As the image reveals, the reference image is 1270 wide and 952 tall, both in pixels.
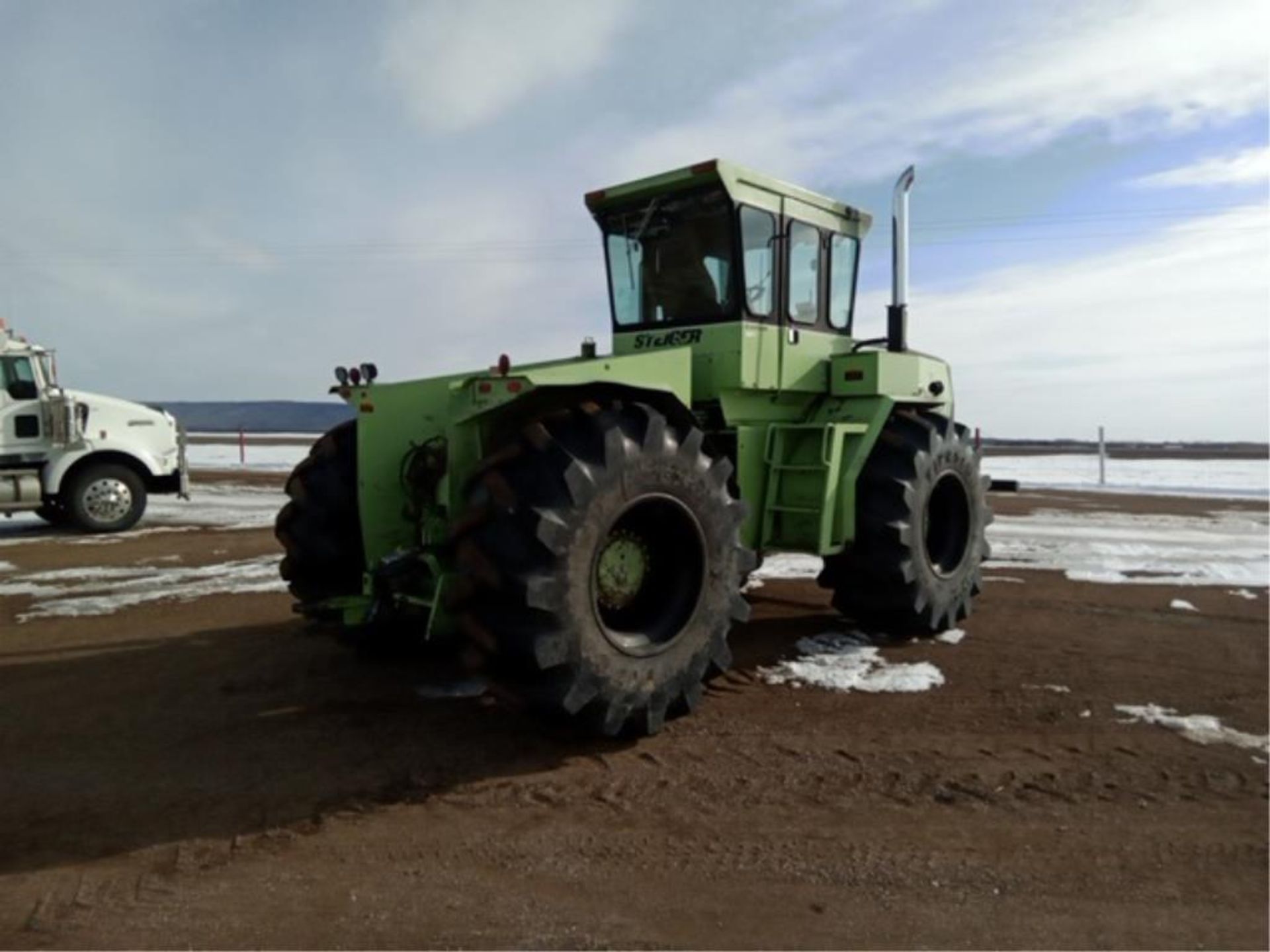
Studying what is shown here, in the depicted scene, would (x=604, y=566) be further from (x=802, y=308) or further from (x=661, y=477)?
(x=802, y=308)

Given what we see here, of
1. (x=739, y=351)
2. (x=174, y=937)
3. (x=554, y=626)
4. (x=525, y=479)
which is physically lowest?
(x=174, y=937)

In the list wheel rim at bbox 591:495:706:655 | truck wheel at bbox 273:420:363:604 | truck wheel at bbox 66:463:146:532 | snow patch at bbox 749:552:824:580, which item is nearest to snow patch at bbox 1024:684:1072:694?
wheel rim at bbox 591:495:706:655

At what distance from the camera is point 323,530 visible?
5.23 m

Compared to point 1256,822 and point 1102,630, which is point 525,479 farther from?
point 1102,630

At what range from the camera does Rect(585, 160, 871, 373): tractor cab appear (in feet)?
18.4

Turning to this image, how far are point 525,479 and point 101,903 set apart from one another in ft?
6.88

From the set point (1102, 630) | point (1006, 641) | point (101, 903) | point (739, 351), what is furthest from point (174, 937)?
point (1102, 630)

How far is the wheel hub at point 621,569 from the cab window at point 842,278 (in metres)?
2.81

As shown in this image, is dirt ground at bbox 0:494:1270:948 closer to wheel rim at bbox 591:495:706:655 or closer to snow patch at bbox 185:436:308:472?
wheel rim at bbox 591:495:706:655

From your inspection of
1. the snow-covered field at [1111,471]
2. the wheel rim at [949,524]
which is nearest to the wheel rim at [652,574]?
the wheel rim at [949,524]

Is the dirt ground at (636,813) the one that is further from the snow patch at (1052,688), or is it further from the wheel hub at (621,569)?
the wheel hub at (621,569)

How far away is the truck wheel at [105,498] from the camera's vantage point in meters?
12.4

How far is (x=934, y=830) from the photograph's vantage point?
332cm

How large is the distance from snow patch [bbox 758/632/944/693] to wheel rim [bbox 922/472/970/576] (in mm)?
1122
